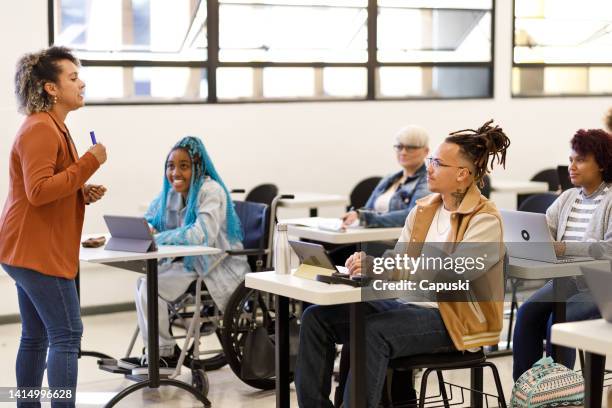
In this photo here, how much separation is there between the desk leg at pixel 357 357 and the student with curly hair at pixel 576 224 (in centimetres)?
114

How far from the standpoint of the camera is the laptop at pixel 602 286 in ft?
8.47

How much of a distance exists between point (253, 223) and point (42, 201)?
5.28 ft

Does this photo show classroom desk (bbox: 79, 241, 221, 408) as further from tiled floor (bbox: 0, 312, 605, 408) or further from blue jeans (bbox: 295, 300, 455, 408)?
blue jeans (bbox: 295, 300, 455, 408)

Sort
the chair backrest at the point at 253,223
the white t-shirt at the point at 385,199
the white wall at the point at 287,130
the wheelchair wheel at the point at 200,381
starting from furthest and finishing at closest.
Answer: the white wall at the point at 287,130, the white t-shirt at the point at 385,199, the chair backrest at the point at 253,223, the wheelchair wheel at the point at 200,381

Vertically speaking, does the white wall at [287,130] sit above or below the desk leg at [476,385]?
above

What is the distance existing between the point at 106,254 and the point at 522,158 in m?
4.69

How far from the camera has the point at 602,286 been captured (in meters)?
2.61

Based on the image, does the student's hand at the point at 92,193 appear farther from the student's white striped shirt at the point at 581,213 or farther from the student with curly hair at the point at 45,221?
the student's white striped shirt at the point at 581,213

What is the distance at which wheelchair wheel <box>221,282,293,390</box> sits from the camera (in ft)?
15.2

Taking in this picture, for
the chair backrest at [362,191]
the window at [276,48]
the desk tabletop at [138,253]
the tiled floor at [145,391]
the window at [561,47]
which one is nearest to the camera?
the desk tabletop at [138,253]

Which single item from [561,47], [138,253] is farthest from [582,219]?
[561,47]

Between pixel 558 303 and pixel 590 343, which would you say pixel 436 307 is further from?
pixel 590 343

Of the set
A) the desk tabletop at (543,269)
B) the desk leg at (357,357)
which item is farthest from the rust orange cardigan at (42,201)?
the desk tabletop at (543,269)

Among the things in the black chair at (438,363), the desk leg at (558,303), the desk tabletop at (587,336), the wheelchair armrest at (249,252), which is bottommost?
the black chair at (438,363)
